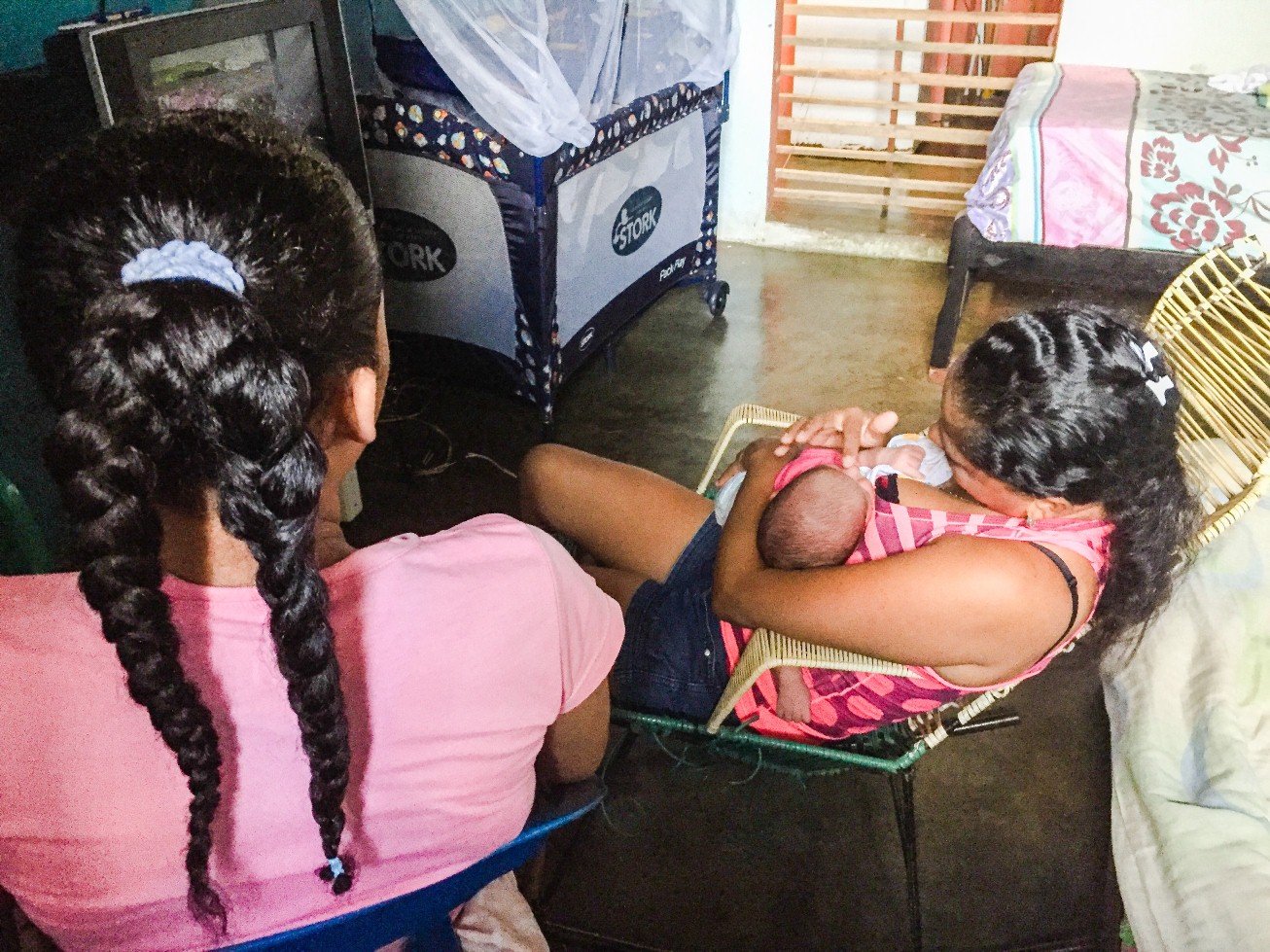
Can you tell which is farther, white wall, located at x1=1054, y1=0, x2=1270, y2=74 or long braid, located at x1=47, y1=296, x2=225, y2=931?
white wall, located at x1=1054, y1=0, x2=1270, y2=74

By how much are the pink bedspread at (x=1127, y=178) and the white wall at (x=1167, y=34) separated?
4.10 feet

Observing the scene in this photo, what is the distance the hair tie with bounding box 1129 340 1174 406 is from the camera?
108 cm

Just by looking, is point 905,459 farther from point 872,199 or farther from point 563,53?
point 872,199

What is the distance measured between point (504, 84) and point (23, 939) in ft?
6.28

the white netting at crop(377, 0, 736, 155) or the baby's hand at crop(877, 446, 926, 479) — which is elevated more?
the white netting at crop(377, 0, 736, 155)

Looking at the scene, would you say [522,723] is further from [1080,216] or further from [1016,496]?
[1080,216]

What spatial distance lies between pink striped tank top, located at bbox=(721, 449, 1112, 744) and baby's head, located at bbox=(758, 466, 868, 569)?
0.03m

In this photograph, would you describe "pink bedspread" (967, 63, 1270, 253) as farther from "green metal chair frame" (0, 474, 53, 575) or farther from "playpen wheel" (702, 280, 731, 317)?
"green metal chair frame" (0, 474, 53, 575)

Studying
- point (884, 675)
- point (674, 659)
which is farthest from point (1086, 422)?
point (674, 659)

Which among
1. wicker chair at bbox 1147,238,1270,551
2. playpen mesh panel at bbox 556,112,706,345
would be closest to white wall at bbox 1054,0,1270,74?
playpen mesh panel at bbox 556,112,706,345

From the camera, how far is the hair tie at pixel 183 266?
1.96 ft

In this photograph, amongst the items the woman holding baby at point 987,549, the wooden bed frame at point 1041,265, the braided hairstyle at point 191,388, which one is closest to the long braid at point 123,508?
the braided hairstyle at point 191,388

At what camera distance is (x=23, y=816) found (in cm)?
65

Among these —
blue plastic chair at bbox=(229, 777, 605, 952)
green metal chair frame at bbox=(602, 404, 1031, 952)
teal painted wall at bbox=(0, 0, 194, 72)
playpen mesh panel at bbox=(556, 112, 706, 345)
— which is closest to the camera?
blue plastic chair at bbox=(229, 777, 605, 952)
